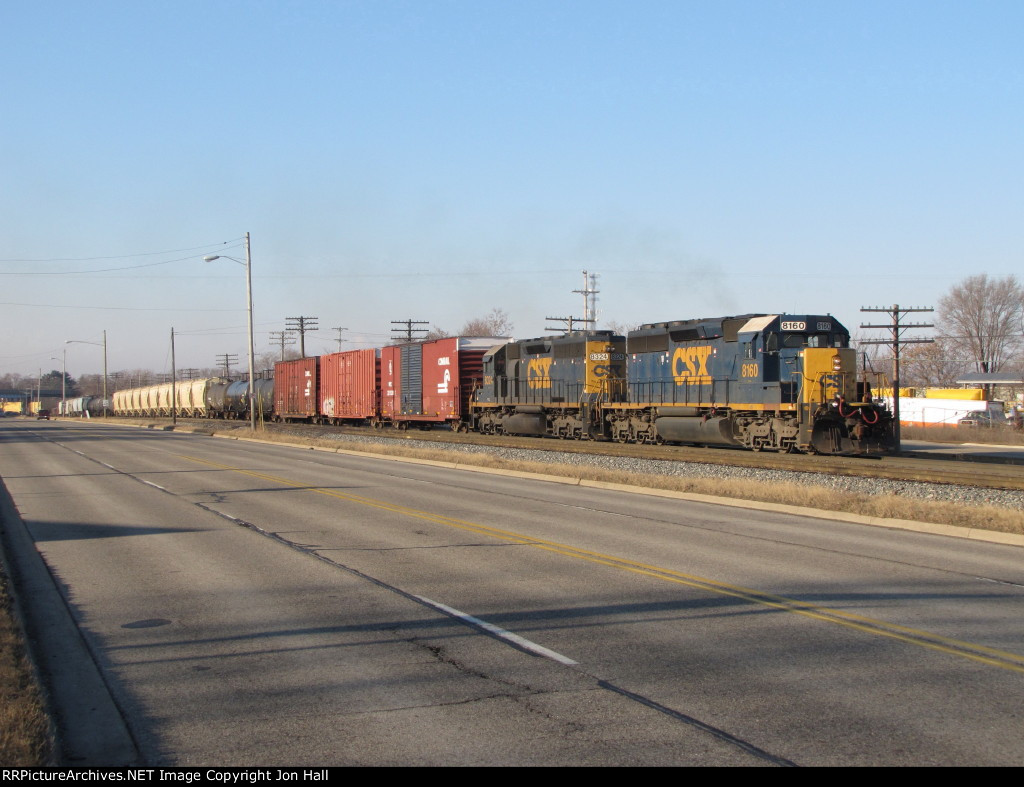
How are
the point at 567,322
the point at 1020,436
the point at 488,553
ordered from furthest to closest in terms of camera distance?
the point at 567,322 → the point at 1020,436 → the point at 488,553

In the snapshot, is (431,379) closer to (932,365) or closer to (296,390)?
(296,390)

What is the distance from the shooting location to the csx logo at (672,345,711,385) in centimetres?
2908

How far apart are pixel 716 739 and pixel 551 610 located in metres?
3.50

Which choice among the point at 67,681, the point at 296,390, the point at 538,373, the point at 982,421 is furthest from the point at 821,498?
the point at 296,390

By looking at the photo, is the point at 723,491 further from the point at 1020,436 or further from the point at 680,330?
the point at 1020,436

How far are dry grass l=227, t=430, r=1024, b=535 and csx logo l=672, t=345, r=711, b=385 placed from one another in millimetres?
7172

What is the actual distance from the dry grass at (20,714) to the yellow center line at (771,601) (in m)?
6.33

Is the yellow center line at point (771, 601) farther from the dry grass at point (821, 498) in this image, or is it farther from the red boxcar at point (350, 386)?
the red boxcar at point (350, 386)

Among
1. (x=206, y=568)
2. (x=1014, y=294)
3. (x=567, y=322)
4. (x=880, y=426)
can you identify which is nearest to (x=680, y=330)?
(x=880, y=426)

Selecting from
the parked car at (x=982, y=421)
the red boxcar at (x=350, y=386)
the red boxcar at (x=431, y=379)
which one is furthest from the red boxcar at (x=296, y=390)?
the parked car at (x=982, y=421)

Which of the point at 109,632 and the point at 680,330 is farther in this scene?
the point at 680,330

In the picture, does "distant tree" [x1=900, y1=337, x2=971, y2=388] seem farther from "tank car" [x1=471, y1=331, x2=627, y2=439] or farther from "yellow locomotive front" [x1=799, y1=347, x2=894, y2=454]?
"yellow locomotive front" [x1=799, y1=347, x2=894, y2=454]

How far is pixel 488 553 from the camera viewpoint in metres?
12.0

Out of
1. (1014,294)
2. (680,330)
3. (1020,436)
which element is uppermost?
(1014,294)
